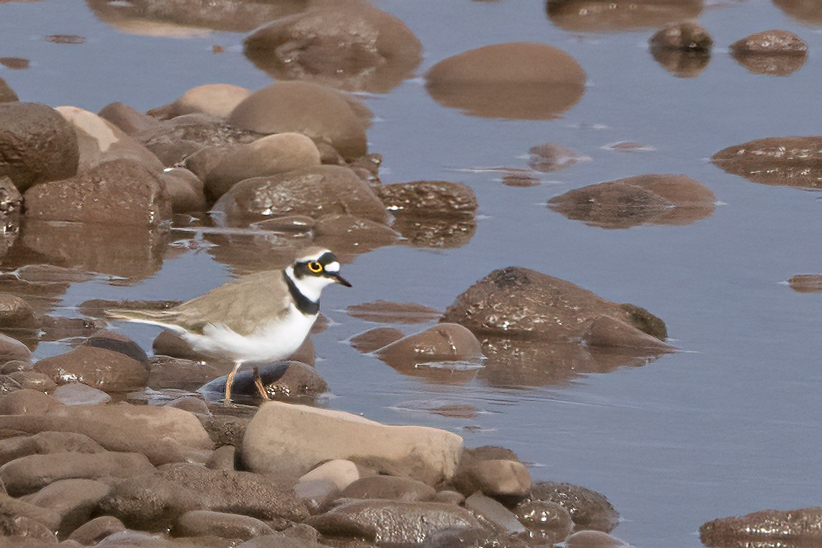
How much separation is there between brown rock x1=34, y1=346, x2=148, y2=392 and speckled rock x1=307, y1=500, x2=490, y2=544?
7.60 feet

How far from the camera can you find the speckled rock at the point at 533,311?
30.1 feet

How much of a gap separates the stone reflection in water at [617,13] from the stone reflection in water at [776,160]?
7936 millimetres

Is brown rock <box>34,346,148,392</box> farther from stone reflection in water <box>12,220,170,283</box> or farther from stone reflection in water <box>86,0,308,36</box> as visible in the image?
stone reflection in water <box>86,0,308,36</box>

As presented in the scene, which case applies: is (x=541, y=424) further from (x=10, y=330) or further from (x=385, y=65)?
(x=385, y=65)

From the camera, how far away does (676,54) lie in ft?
66.9

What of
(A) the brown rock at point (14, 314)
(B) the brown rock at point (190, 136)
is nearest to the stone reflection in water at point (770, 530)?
(A) the brown rock at point (14, 314)

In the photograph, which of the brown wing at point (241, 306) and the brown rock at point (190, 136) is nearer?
the brown wing at point (241, 306)

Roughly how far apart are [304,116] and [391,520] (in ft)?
30.3

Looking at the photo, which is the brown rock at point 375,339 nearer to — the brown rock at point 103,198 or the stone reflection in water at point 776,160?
the brown rock at point 103,198

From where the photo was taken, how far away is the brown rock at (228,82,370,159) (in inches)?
555

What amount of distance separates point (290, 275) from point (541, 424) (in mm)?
1529

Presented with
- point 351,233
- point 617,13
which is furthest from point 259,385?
point 617,13

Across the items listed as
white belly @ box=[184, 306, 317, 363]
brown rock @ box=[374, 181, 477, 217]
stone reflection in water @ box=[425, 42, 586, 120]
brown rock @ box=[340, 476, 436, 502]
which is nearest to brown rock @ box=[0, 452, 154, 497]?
brown rock @ box=[340, 476, 436, 502]

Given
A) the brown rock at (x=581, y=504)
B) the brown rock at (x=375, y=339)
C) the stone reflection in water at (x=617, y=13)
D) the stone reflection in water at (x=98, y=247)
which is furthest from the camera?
the stone reflection in water at (x=617, y=13)
